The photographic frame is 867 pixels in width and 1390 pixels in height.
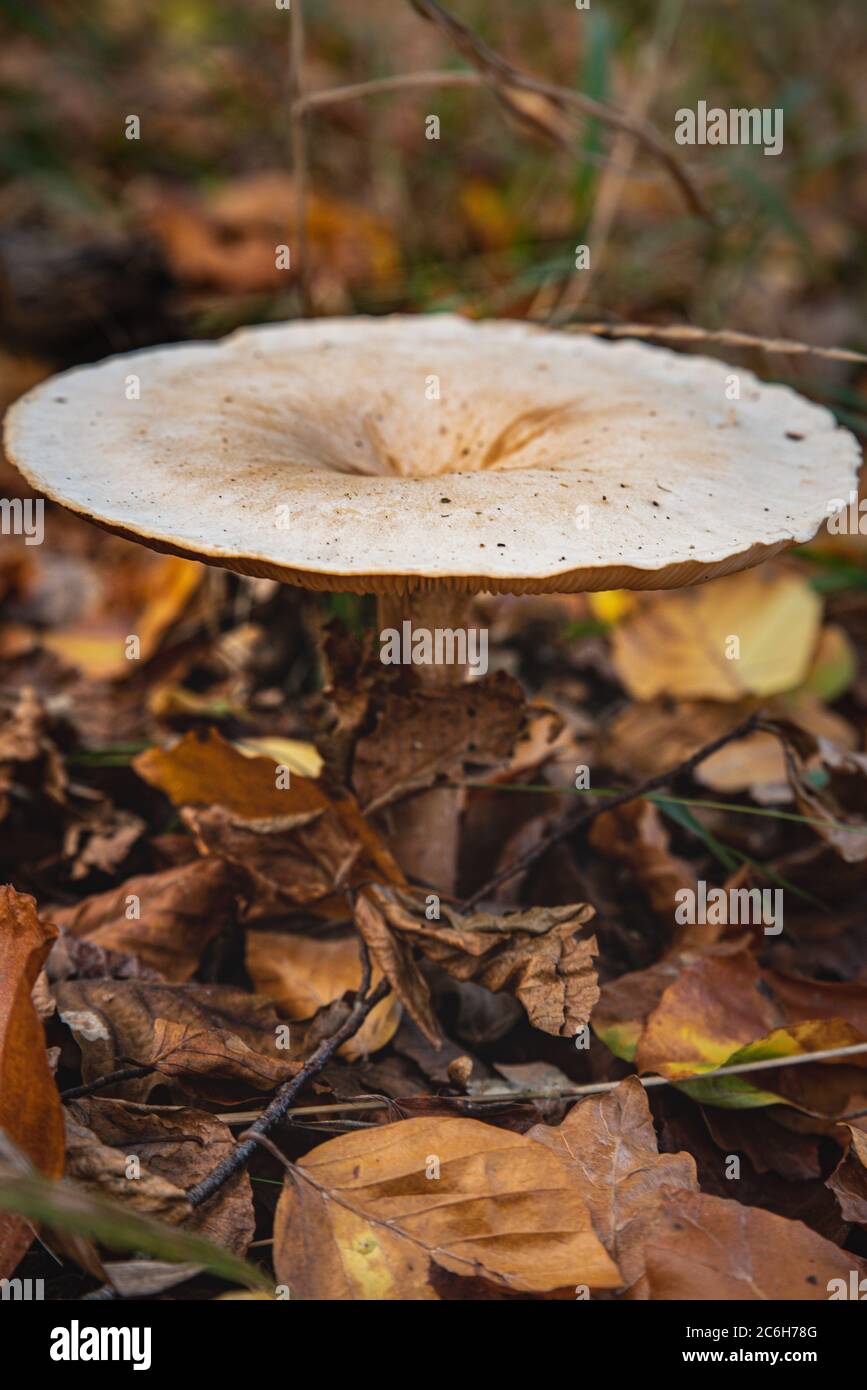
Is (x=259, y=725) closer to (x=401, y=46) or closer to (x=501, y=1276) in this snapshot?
(x=501, y=1276)

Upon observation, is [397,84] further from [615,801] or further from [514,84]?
[615,801]

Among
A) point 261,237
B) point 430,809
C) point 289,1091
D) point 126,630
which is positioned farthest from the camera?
point 261,237

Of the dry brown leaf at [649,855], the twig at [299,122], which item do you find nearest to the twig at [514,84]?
the twig at [299,122]

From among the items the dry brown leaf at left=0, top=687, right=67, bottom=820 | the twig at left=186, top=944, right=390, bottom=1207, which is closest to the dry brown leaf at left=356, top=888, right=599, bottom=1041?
the twig at left=186, top=944, right=390, bottom=1207

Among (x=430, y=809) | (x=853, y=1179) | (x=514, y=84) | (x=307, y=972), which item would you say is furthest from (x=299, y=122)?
(x=853, y=1179)

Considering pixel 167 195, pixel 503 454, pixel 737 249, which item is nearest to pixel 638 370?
pixel 503 454

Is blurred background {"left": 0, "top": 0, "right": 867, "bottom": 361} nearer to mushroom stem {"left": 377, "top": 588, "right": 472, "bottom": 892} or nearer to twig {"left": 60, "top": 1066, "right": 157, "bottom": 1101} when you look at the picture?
mushroom stem {"left": 377, "top": 588, "right": 472, "bottom": 892}
